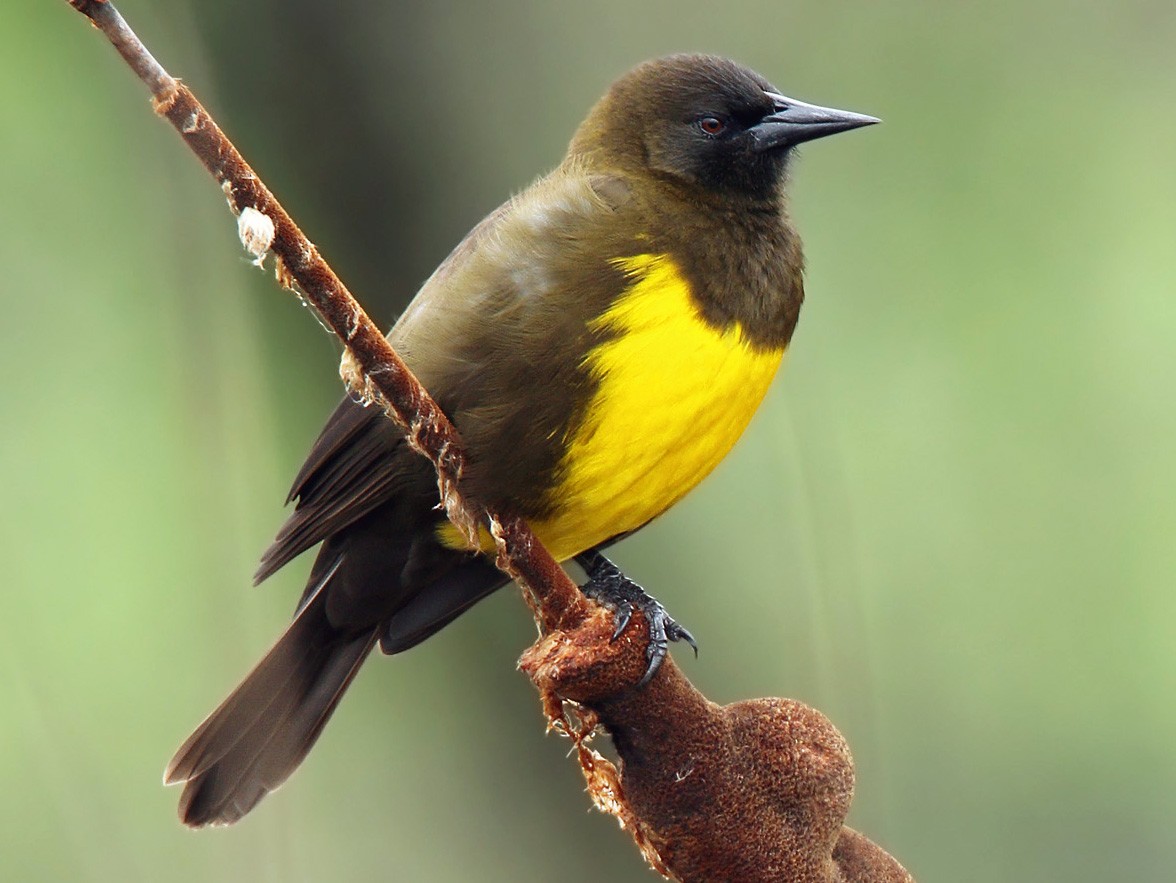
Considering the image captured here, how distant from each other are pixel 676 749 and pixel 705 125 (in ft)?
5.64

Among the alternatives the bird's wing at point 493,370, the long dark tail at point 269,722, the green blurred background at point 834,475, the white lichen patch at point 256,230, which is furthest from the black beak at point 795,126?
the white lichen patch at point 256,230

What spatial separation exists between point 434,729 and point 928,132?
120 inches

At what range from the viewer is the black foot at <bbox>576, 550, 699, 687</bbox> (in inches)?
→ 100

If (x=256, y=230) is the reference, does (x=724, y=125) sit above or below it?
below

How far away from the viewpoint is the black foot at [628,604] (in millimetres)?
2543

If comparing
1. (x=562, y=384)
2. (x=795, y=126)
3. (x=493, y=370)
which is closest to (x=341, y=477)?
(x=493, y=370)

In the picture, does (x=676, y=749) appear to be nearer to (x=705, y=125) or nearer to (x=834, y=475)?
(x=705, y=125)

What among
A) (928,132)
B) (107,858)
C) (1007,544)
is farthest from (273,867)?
(928,132)

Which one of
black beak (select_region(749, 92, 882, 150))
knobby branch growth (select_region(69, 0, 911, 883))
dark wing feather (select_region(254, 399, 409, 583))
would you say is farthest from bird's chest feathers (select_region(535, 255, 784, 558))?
knobby branch growth (select_region(69, 0, 911, 883))

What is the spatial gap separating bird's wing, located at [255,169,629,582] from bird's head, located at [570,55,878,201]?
0.26 m

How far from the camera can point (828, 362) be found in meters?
6.25

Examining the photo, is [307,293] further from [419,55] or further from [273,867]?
[273,867]

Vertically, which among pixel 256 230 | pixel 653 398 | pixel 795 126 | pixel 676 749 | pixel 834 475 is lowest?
pixel 834 475

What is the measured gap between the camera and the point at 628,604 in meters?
3.07
